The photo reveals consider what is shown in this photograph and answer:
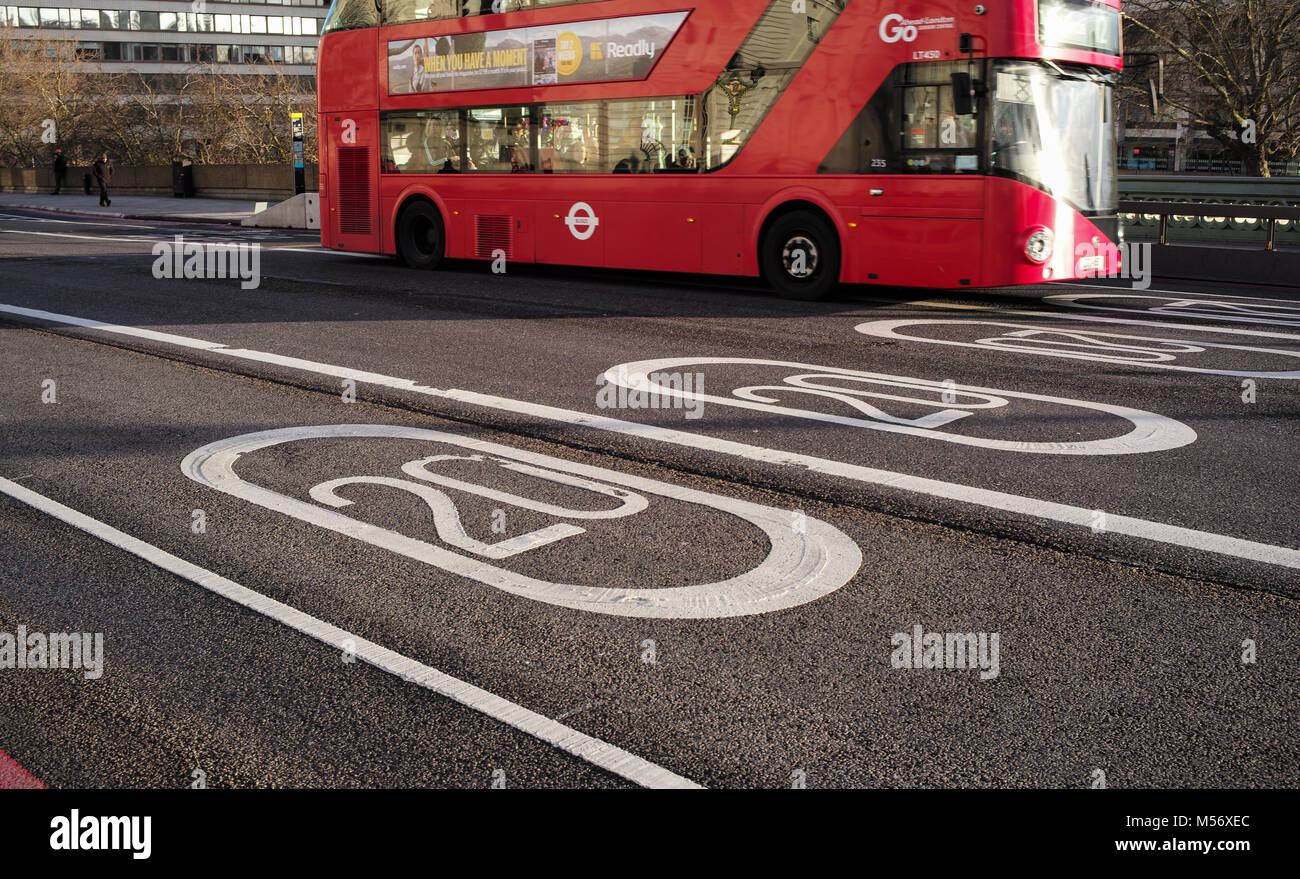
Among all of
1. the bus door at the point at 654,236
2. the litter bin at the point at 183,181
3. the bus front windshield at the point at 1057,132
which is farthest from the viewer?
the litter bin at the point at 183,181

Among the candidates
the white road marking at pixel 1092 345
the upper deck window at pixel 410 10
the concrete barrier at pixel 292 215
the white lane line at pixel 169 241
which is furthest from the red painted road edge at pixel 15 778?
the concrete barrier at pixel 292 215

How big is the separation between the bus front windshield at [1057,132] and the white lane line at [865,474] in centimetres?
706

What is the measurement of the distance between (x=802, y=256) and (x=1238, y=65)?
27.6 m

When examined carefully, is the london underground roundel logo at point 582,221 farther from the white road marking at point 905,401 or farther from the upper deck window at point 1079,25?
the white road marking at point 905,401

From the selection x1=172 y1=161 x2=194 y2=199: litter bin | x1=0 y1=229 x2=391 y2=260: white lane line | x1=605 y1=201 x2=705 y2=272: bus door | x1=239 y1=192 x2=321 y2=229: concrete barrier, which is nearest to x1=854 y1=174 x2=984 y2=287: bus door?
x1=605 y1=201 x2=705 y2=272: bus door

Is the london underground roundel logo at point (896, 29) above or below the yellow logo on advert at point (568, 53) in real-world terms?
below

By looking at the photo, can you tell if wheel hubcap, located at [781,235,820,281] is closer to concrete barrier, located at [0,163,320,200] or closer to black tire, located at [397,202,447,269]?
black tire, located at [397,202,447,269]

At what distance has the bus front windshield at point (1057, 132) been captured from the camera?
12727mm

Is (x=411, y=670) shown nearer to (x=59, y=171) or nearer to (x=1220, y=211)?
(x=1220, y=211)

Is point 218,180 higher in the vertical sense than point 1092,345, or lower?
higher

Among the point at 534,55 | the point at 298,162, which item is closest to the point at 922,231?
the point at 534,55

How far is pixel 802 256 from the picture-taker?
14266mm

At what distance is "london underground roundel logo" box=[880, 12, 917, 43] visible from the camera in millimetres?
13091
